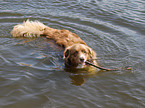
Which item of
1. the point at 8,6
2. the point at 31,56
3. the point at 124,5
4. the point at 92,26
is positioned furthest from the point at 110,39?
the point at 8,6

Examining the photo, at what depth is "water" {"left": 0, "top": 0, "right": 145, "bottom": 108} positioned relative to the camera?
4.57 metres

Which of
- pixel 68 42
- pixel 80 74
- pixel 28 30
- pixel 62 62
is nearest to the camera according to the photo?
pixel 80 74

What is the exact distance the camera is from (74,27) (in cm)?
891

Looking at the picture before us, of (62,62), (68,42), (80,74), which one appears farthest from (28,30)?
(80,74)

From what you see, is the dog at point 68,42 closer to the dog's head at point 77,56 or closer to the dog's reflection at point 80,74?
the dog's head at point 77,56

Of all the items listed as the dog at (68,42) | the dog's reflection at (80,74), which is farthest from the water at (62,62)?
the dog at (68,42)

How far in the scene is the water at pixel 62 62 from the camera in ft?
15.0

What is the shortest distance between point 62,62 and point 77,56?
715mm

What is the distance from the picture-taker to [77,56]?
5.86 m

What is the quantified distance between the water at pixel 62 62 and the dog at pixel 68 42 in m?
0.25

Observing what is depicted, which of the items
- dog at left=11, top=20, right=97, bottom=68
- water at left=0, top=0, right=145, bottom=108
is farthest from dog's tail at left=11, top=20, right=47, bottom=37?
water at left=0, top=0, right=145, bottom=108

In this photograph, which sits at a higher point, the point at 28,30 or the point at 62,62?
the point at 28,30

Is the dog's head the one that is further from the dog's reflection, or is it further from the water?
the water

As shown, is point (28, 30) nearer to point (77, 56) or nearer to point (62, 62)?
point (62, 62)
